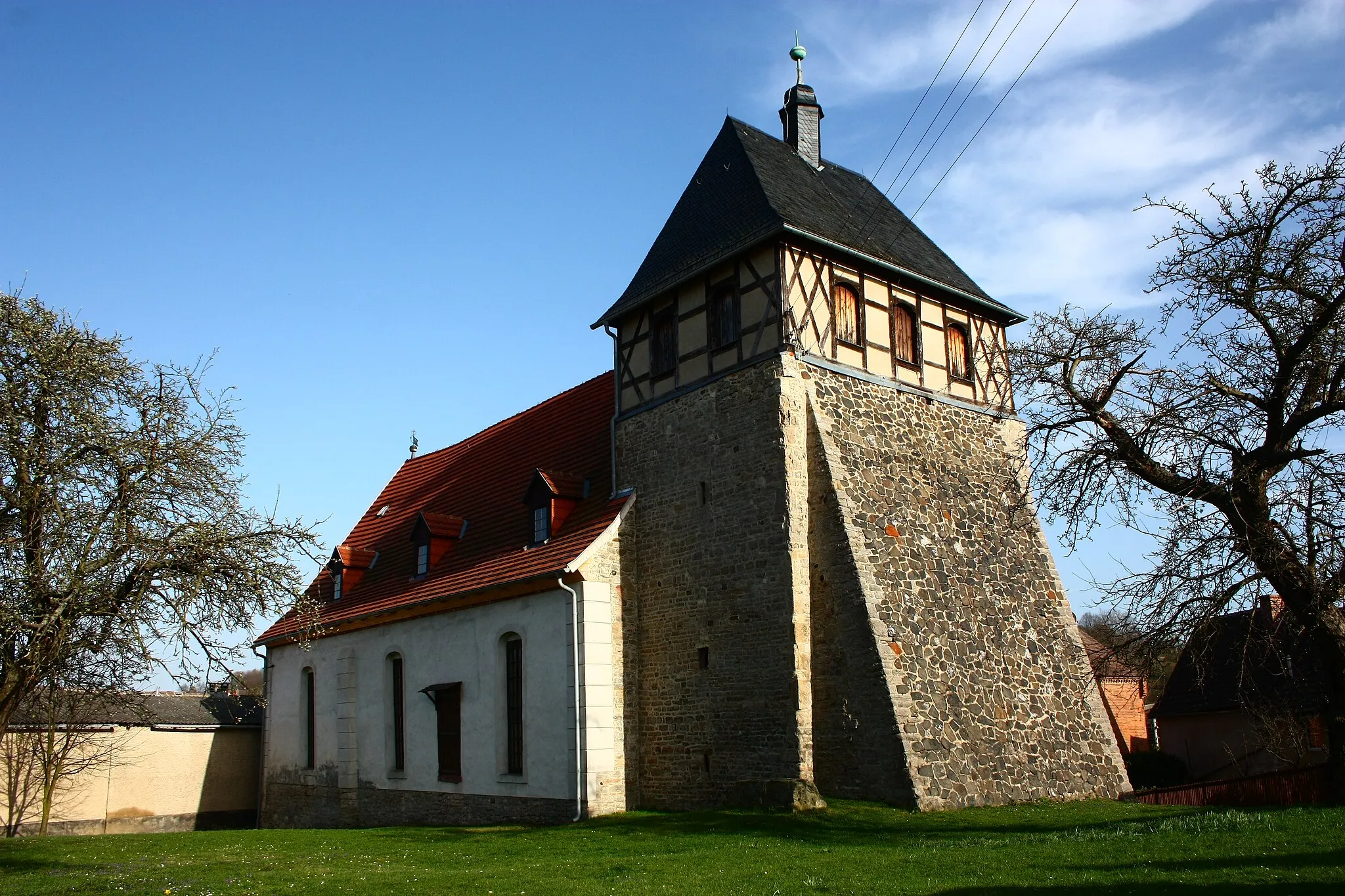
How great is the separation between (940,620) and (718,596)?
11.5 ft

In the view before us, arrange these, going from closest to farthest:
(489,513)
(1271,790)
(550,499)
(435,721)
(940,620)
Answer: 1. (1271,790)
2. (940,620)
3. (550,499)
4. (435,721)
5. (489,513)

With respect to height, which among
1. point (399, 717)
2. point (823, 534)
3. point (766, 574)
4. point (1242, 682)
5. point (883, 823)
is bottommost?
point (883, 823)

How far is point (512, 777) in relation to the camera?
18188mm

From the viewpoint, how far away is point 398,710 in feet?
72.0

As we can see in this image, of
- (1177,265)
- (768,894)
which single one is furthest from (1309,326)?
(768,894)

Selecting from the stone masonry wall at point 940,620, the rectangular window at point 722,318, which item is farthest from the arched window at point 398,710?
the stone masonry wall at point 940,620

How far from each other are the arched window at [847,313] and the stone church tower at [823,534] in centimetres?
4

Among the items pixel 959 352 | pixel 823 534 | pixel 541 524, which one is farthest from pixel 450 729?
pixel 959 352

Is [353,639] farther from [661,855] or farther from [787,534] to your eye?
[661,855]

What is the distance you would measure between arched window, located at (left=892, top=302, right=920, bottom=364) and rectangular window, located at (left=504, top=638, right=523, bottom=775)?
331 inches

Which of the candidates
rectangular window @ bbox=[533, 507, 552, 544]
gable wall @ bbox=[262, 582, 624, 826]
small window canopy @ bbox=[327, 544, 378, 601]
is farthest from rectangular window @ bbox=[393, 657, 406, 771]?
rectangular window @ bbox=[533, 507, 552, 544]

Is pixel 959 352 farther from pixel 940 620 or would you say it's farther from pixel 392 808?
pixel 392 808

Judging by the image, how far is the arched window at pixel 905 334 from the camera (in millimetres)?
18688

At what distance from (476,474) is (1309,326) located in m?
17.5
